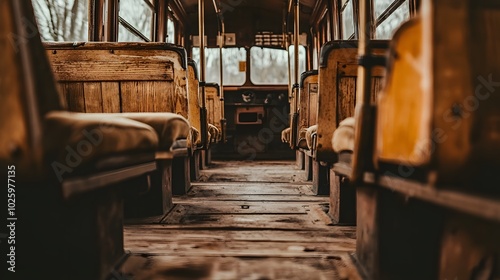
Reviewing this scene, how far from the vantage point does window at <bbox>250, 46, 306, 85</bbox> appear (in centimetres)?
725

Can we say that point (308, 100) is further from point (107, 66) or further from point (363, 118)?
point (363, 118)

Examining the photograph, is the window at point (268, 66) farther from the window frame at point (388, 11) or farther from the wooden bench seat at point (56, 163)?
the wooden bench seat at point (56, 163)

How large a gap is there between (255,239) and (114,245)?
0.65 metres

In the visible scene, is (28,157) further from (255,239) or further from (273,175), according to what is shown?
(273,175)

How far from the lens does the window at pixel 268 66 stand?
7.25 metres

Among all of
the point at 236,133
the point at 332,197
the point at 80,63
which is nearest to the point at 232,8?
the point at 236,133

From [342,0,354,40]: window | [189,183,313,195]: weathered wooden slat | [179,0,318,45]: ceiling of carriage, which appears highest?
[179,0,318,45]: ceiling of carriage

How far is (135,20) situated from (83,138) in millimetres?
3880

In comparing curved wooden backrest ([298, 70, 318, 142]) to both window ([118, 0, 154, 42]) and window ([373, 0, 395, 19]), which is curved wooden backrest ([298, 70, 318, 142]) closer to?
window ([373, 0, 395, 19])

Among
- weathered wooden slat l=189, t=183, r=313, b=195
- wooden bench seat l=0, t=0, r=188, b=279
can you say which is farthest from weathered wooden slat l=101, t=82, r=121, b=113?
weathered wooden slat l=189, t=183, r=313, b=195

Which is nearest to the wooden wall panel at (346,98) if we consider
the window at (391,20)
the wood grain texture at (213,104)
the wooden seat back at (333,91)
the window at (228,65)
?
the wooden seat back at (333,91)

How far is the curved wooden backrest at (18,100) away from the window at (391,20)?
299 centimetres

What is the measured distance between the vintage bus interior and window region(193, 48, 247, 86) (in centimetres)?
462

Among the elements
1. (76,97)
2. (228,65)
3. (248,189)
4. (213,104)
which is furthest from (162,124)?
(228,65)
